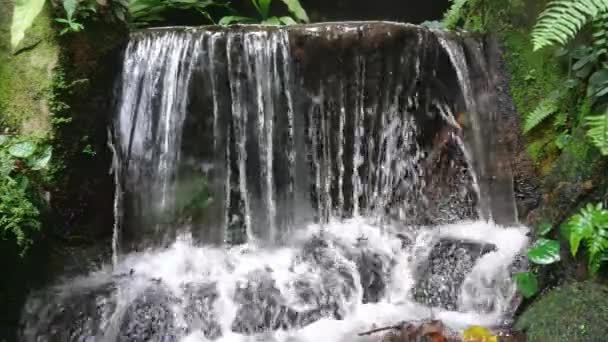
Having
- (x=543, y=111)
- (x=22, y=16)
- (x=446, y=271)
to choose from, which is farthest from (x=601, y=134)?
(x=22, y=16)

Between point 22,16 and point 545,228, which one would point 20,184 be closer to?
point 22,16

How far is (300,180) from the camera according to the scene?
5203 mm

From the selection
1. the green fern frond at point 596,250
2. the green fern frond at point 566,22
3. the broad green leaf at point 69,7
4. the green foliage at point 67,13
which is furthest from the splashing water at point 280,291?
the broad green leaf at point 69,7

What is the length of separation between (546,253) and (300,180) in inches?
93.4

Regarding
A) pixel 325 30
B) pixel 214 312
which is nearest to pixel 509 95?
pixel 325 30

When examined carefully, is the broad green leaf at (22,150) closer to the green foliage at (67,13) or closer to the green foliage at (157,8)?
the green foliage at (67,13)

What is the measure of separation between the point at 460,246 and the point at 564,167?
108 centimetres

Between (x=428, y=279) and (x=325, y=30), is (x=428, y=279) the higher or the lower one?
the lower one

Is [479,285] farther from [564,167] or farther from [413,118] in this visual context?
[413,118]

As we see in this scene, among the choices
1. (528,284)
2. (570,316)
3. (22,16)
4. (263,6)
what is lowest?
(570,316)

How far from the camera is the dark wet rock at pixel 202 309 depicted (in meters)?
3.87

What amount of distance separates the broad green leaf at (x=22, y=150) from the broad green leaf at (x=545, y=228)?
3.50 metres

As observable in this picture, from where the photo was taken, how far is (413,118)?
17.2 ft

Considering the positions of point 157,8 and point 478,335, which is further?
point 157,8
